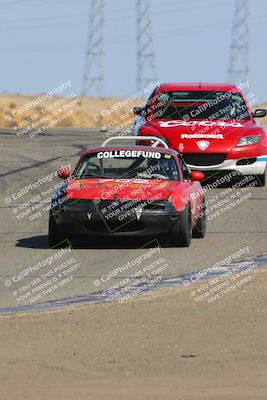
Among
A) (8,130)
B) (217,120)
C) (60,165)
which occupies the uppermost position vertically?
(217,120)

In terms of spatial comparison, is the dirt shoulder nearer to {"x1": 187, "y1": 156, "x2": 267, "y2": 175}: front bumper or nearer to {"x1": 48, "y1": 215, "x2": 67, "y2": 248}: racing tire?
{"x1": 48, "y1": 215, "x2": 67, "y2": 248}: racing tire

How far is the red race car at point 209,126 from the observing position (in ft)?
65.4

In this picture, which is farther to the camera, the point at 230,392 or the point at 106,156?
the point at 106,156

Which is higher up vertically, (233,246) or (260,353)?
(260,353)

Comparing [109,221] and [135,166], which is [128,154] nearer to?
[135,166]

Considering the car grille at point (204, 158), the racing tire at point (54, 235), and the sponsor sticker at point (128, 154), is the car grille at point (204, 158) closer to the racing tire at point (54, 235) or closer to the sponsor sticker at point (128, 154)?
→ the sponsor sticker at point (128, 154)

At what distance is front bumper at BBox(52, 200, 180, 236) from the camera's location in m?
13.9

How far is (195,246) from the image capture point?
14.5m

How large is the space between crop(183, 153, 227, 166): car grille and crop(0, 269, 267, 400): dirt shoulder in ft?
28.9

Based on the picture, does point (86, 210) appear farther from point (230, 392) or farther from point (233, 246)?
point (230, 392)

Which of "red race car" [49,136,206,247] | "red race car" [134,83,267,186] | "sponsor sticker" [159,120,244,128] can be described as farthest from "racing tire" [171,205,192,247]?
"sponsor sticker" [159,120,244,128]

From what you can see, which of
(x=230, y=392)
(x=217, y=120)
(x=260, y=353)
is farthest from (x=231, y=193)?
(x=230, y=392)

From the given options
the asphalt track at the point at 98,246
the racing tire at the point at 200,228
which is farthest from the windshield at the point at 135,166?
the asphalt track at the point at 98,246

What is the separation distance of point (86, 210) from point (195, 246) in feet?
4.73
